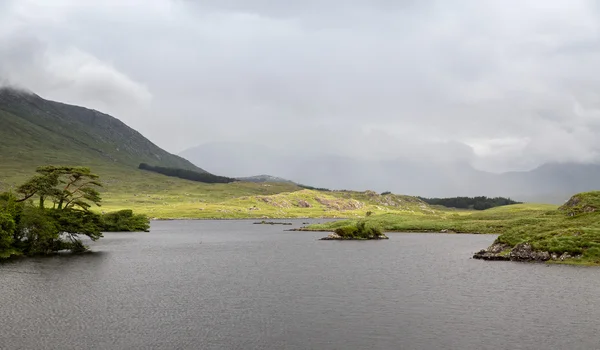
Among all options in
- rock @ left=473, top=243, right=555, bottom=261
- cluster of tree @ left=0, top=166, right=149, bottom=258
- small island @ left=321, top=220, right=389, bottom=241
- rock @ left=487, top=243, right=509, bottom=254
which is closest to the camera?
rock @ left=473, top=243, right=555, bottom=261

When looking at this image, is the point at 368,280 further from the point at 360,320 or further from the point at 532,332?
the point at 532,332

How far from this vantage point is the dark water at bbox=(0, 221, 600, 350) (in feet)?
145

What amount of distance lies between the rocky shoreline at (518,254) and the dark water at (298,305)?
5.71 meters

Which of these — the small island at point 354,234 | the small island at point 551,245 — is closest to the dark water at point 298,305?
the small island at point 551,245

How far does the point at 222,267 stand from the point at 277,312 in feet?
141

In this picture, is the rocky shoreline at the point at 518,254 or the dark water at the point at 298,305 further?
the rocky shoreline at the point at 518,254

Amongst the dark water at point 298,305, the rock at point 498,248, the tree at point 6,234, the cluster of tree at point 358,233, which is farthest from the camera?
the cluster of tree at point 358,233

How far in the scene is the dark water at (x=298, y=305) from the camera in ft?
145

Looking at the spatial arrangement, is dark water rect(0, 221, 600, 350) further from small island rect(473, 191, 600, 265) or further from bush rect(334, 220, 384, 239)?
bush rect(334, 220, 384, 239)

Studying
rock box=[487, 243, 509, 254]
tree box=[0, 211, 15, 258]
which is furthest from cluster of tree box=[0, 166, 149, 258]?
rock box=[487, 243, 509, 254]

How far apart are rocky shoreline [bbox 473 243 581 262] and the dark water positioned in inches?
225

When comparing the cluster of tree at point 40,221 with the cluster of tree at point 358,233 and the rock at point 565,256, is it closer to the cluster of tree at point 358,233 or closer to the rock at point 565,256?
the cluster of tree at point 358,233

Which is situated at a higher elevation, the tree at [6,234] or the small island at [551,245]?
the small island at [551,245]

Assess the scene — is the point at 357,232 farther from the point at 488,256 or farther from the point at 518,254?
the point at 518,254
